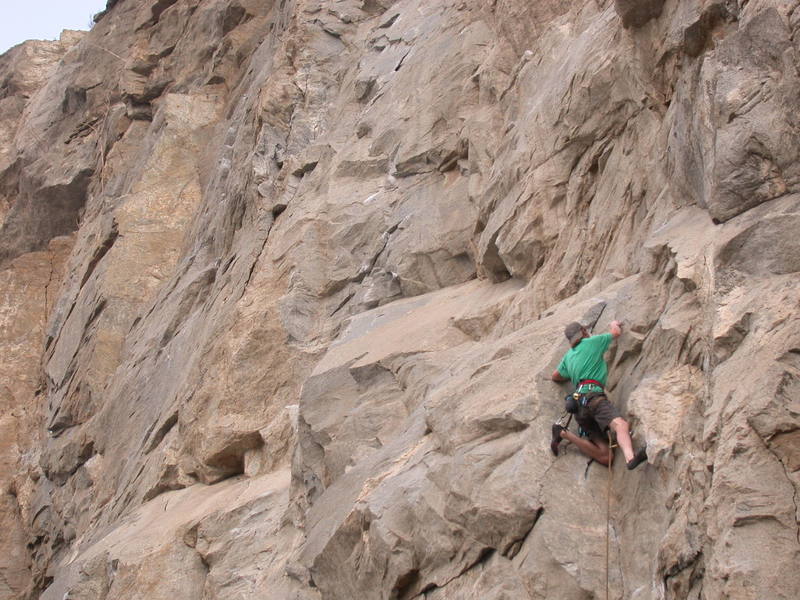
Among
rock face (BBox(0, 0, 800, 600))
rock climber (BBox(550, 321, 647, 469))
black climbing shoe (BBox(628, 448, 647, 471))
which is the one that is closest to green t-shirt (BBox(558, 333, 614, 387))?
rock climber (BBox(550, 321, 647, 469))

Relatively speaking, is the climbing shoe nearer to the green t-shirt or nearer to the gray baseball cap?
the green t-shirt

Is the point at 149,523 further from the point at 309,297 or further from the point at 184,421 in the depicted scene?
the point at 309,297

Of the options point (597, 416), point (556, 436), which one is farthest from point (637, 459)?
point (556, 436)

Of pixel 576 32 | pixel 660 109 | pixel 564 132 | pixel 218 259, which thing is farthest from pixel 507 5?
pixel 218 259

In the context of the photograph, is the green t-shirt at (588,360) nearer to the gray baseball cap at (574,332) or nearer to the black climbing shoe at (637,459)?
the gray baseball cap at (574,332)

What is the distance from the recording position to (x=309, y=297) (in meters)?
15.8

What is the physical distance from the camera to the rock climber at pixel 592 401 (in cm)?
776

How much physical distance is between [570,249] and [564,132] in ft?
5.23

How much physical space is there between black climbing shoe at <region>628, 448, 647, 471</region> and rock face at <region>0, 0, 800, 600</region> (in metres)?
0.10

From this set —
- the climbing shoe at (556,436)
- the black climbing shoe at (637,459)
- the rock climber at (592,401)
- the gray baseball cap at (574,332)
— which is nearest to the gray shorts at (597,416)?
the rock climber at (592,401)

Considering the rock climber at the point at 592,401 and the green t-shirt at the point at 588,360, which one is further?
the green t-shirt at the point at 588,360

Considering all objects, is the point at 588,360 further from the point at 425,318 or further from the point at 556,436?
the point at 425,318

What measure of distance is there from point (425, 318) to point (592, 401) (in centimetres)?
504

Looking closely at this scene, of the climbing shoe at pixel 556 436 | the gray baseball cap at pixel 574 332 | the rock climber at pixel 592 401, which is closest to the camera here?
the rock climber at pixel 592 401
